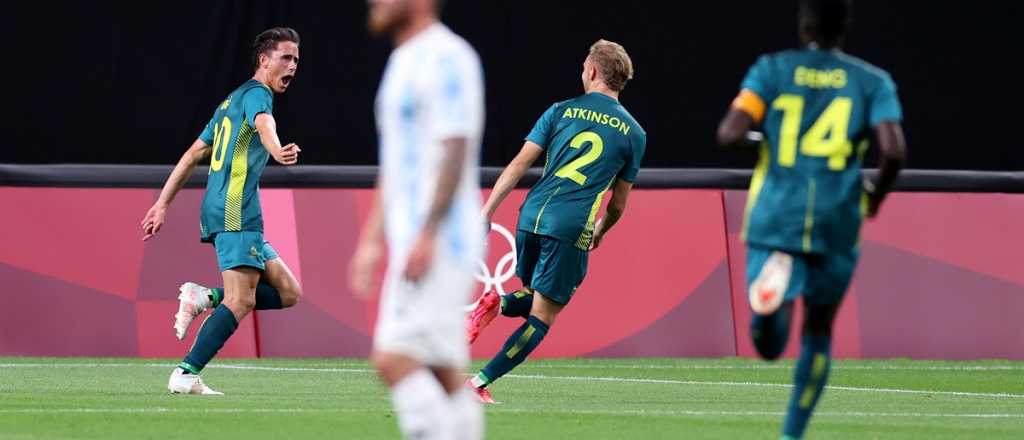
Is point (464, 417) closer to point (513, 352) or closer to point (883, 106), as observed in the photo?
point (883, 106)

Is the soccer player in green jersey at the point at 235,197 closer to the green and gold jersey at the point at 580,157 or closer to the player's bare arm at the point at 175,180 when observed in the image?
the player's bare arm at the point at 175,180

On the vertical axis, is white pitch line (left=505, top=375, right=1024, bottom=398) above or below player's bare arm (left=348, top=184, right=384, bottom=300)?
below

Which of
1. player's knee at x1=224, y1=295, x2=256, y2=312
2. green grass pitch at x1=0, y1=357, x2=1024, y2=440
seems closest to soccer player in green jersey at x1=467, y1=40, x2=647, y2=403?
green grass pitch at x1=0, y1=357, x2=1024, y2=440

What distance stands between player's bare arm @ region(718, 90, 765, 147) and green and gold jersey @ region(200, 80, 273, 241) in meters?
3.98

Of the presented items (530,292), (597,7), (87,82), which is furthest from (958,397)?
(87,82)

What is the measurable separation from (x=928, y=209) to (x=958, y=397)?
4.11m

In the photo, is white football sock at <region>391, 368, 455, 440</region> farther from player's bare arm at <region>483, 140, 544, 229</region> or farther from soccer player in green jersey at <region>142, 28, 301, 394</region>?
soccer player in green jersey at <region>142, 28, 301, 394</region>

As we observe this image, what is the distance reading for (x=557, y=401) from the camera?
1046cm

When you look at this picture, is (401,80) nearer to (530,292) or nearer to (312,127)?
(530,292)

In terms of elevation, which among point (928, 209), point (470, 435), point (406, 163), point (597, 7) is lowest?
point (928, 209)

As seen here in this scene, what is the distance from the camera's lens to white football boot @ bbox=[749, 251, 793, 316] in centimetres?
713

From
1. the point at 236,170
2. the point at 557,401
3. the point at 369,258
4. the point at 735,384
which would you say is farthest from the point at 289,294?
the point at 369,258

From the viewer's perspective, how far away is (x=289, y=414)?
30.3 feet

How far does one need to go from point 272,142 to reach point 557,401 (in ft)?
6.59
